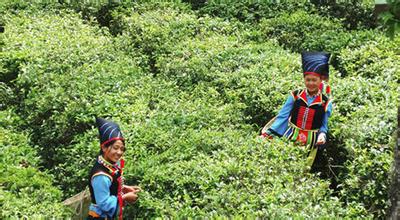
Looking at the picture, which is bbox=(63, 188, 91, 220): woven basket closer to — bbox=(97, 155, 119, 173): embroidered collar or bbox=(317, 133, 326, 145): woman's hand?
bbox=(97, 155, 119, 173): embroidered collar

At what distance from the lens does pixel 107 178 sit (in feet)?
14.2

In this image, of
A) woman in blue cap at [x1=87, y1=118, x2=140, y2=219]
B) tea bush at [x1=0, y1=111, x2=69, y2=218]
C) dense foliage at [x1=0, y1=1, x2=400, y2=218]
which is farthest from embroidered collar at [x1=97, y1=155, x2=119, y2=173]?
tea bush at [x1=0, y1=111, x2=69, y2=218]

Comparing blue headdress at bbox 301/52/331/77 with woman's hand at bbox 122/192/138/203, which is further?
blue headdress at bbox 301/52/331/77

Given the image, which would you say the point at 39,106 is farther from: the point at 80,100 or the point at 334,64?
the point at 334,64

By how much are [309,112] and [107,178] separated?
2.21m

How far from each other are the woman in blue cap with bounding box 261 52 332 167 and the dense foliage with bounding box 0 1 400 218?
0.30 metres

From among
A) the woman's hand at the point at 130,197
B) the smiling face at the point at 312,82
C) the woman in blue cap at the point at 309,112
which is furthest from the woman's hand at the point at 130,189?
the smiling face at the point at 312,82

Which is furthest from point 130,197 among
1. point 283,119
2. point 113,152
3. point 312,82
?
point 312,82

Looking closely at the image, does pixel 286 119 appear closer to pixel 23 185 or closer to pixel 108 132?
pixel 108 132

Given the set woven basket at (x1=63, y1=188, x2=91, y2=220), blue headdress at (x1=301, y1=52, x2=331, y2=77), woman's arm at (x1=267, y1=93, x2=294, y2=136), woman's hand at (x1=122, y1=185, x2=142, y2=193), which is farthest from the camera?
woman's arm at (x1=267, y1=93, x2=294, y2=136)

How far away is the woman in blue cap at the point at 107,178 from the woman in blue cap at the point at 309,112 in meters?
1.84

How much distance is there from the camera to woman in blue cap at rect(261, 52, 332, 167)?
215 inches

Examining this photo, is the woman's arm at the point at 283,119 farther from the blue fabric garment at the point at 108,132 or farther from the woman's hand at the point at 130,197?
the blue fabric garment at the point at 108,132

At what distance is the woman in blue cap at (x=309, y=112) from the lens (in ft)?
17.9
